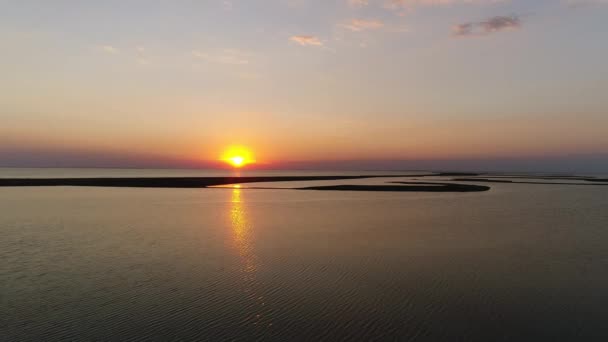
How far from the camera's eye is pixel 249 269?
1250cm

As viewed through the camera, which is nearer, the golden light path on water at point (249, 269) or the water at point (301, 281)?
the water at point (301, 281)

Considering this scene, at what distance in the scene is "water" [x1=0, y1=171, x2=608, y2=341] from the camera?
7.86 m

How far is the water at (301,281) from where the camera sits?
309 inches

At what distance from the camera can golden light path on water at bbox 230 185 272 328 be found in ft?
27.5

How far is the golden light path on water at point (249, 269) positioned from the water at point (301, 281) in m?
0.05

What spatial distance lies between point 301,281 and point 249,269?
2.21 metres

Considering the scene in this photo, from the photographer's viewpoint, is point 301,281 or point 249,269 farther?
point 249,269

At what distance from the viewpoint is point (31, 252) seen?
14484 millimetres

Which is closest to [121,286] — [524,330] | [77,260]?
[77,260]

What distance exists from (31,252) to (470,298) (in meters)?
15.8

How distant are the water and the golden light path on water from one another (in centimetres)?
5

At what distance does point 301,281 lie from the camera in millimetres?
11164

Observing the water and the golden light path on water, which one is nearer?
the water

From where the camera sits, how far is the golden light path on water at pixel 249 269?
8.38 m
